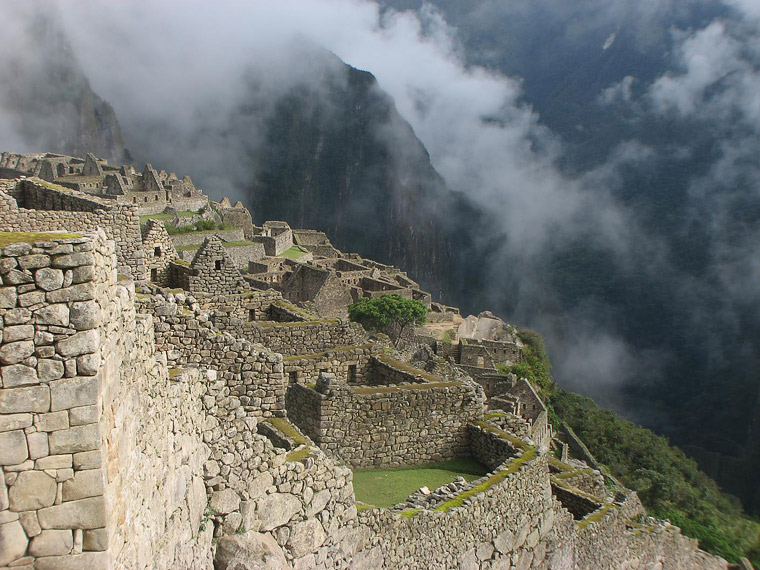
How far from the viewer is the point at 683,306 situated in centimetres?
8369

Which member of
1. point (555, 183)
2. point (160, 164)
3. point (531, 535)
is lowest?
point (531, 535)

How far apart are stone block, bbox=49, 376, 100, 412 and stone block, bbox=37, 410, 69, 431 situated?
30 millimetres

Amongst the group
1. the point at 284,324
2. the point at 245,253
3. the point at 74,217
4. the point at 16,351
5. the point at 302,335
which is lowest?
the point at 16,351

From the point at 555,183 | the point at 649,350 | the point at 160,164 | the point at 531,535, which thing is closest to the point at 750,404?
the point at 649,350

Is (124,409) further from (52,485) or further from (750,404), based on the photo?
(750,404)

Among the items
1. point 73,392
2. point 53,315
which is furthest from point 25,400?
point 53,315

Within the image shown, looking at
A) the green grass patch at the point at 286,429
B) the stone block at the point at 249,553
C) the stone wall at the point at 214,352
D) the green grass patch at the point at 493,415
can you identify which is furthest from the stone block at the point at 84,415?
the green grass patch at the point at 493,415

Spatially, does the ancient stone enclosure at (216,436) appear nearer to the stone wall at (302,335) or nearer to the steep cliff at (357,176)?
the stone wall at (302,335)

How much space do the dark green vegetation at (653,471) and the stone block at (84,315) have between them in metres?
25.9

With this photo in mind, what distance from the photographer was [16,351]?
354 centimetres

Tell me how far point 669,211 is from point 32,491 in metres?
101

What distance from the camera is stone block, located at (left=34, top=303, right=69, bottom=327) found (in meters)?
3.57

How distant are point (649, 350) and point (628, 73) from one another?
60.5 m

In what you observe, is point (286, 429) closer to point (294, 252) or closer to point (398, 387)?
point (398, 387)
